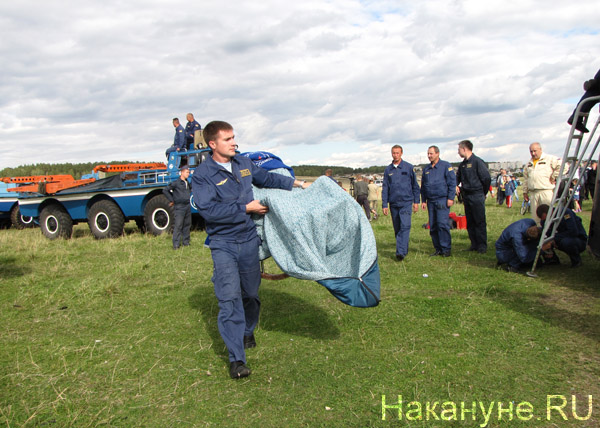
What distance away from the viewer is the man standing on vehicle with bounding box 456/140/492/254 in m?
8.27

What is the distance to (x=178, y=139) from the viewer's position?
45.9 ft

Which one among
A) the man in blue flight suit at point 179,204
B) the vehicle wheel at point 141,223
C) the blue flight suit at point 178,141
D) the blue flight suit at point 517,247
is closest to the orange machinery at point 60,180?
the vehicle wheel at point 141,223

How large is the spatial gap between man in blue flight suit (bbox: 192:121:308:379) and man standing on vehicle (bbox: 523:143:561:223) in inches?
220

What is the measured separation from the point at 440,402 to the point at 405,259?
16.2ft

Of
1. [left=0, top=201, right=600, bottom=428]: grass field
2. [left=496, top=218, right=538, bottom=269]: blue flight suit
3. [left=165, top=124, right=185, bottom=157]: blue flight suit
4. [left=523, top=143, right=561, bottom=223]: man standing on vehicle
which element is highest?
[left=165, top=124, right=185, bottom=157]: blue flight suit

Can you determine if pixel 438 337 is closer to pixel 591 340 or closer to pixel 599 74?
pixel 591 340

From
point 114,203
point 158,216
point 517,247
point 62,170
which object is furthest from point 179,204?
point 62,170

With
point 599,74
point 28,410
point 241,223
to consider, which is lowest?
point 28,410

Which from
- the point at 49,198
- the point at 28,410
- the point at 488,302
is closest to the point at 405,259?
the point at 488,302

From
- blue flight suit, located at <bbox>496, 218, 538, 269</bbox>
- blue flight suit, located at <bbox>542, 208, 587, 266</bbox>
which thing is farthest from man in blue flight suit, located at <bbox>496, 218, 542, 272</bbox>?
blue flight suit, located at <bbox>542, 208, 587, 266</bbox>

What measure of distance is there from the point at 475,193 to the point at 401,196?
146 cm

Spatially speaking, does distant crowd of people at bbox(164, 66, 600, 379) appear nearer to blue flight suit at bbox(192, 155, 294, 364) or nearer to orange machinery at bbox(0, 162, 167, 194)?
blue flight suit at bbox(192, 155, 294, 364)

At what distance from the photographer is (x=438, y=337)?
13.8 ft

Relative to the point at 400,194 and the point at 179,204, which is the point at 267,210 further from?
the point at 179,204
